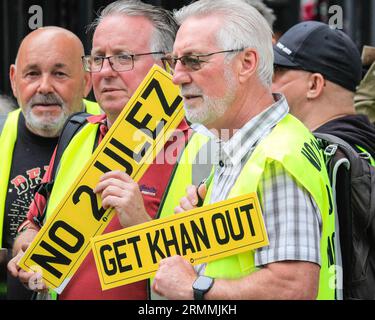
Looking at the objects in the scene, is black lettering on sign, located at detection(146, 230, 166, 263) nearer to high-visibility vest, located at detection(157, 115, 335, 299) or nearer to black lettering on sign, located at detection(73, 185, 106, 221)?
high-visibility vest, located at detection(157, 115, 335, 299)

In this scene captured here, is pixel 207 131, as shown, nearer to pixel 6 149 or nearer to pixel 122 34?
pixel 122 34

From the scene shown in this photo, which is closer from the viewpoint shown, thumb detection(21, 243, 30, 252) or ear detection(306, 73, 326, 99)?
thumb detection(21, 243, 30, 252)

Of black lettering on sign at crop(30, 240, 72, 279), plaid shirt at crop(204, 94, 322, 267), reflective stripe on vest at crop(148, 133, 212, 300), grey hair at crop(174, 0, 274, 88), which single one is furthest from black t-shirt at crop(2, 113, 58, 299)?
plaid shirt at crop(204, 94, 322, 267)

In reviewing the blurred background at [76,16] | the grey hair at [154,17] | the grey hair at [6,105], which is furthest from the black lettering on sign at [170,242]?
the blurred background at [76,16]

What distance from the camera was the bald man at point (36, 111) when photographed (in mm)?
3662

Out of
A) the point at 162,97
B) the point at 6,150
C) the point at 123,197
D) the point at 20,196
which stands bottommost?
the point at 20,196

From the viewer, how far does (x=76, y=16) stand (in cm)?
505

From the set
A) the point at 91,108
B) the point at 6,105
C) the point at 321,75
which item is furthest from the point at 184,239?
the point at 6,105

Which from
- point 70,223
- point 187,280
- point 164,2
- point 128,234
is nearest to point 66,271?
point 70,223

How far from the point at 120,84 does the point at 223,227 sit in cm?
88

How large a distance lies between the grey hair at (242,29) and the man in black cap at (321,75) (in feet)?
2.30

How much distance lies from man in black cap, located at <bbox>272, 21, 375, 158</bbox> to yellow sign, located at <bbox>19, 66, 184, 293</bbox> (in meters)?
0.66

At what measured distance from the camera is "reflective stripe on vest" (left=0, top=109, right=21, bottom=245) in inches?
144

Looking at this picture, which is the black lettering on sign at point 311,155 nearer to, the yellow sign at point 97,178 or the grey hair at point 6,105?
the yellow sign at point 97,178
